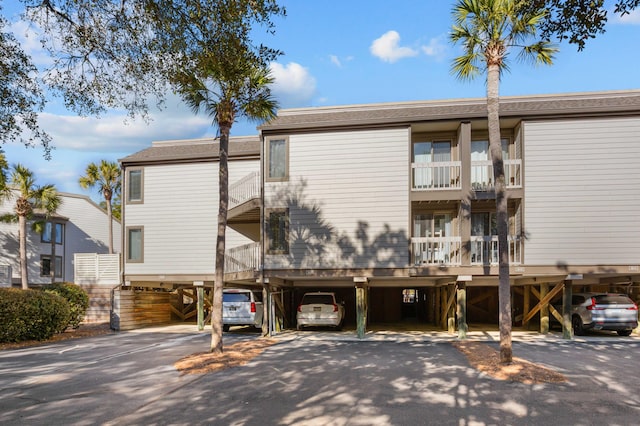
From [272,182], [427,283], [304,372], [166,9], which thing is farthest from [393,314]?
[166,9]

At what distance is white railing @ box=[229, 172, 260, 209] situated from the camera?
59.8 feet

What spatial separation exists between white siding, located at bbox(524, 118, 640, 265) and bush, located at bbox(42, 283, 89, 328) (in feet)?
57.3

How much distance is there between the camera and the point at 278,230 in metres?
17.1

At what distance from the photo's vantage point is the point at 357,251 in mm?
16312

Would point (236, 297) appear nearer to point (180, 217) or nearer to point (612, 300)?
point (180, 217)

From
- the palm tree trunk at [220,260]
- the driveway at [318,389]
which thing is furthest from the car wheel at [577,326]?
the palm tree trunk at [220,260]

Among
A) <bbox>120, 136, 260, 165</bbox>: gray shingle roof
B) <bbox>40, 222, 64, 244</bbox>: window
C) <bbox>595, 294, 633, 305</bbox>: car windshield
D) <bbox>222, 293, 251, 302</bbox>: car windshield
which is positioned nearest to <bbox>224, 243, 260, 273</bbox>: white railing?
<bbox>222, 293, 251, 302</bbox>: car windshield

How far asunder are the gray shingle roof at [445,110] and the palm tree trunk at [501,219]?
168 inches

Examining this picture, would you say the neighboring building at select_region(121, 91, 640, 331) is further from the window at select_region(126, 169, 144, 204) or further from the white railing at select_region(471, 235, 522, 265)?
the window at select_region(126, 169, 144, 204)

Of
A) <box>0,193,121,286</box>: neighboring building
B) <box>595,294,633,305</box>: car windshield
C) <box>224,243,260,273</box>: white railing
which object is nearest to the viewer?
<box>595,294,633,305</box>: car windshield

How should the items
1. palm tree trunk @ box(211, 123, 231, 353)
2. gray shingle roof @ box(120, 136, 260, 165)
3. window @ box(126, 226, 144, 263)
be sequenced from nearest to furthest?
palm tree trunk @ box(211, 123, 231, 353) < gray shingle roof @ box(120, 136, 260, 165) < window @ box(126, 226, 144, 263)

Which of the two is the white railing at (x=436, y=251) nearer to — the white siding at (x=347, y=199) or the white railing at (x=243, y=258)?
the white siding at (x=347, y=199)

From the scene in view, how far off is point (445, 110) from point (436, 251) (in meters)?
5.42

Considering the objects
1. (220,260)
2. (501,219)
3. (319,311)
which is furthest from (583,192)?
(220,260)
